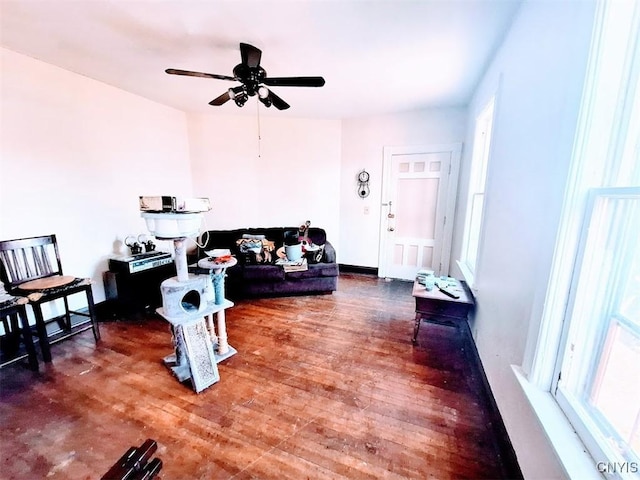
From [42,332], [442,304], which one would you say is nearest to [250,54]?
[442,304]

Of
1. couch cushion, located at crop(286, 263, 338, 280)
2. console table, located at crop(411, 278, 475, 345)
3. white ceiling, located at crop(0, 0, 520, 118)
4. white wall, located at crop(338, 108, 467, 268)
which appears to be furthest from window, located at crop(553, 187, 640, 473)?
white wall, located at crop(338, 108, 467, 268)

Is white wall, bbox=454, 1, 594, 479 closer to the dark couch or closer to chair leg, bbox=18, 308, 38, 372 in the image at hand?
the dark couch

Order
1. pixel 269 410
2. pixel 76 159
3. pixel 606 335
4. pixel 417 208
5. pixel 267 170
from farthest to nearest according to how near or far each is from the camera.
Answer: pixel 267 170 < pixel 417 208 < pixel 76 159 < pixel 269 410 < pixel 606 335

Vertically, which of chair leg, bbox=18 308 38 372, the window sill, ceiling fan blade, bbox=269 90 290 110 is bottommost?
chair leg, bbox=18 308 38 372

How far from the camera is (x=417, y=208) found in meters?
3.93

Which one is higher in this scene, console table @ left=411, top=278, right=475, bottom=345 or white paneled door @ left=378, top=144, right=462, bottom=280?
white paneled door @ left=378, top=144, right=462, bottom=280

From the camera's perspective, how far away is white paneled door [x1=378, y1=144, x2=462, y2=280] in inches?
146

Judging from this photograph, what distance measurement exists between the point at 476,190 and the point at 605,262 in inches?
85.0

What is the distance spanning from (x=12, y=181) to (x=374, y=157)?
4.13 meters

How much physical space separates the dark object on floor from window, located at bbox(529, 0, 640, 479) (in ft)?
5.35

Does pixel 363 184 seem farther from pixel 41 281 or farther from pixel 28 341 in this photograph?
pixel 28 341

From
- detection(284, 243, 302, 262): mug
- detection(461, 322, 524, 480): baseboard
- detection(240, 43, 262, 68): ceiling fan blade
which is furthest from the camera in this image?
detection(284, 243, 302, 262): mug

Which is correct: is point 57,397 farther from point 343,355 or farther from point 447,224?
point 447,224

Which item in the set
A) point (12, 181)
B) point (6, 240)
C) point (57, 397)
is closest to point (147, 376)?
point (57, 397)
